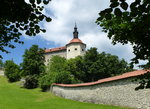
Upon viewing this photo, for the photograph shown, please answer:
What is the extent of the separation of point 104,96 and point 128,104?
10.1 ft

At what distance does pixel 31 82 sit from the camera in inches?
1355

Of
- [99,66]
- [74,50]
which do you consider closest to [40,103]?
[99,66]

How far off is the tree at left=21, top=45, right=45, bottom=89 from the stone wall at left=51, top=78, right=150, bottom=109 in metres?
17.0

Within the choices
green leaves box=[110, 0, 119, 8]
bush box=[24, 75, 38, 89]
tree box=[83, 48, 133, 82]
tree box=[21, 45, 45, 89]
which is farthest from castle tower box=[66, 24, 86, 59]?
green leaves box=[110, 0, 119, 8]

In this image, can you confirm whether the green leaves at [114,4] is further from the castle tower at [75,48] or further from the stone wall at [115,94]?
the castle tower at [75,48]

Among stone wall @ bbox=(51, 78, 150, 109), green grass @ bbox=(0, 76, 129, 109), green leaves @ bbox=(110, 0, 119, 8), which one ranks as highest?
green leaves @ bbox=(110, 0, 119, 8)

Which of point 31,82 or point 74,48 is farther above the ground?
point 74,48

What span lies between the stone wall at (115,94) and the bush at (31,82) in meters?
14.7

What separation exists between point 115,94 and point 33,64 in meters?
24.6

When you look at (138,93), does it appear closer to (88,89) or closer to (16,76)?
(88,89)

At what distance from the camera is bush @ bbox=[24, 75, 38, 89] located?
34219 mm

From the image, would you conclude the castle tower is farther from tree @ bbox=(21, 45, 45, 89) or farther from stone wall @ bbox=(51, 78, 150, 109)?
stone wall @ bbox=(51, 78, 150, 109)

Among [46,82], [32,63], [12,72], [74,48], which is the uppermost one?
[74,48]

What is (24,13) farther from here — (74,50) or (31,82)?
(74,50)
